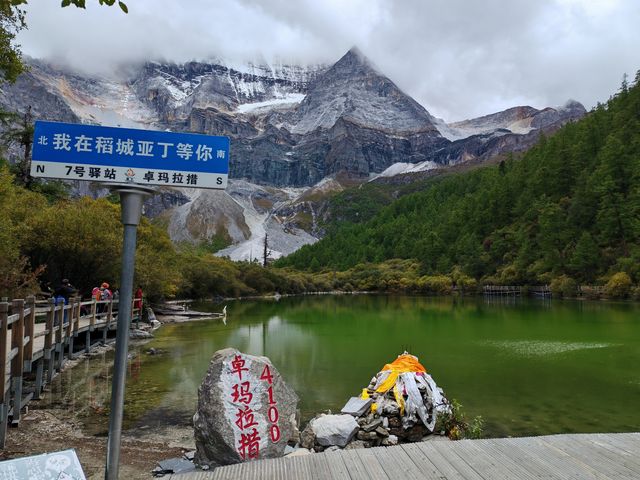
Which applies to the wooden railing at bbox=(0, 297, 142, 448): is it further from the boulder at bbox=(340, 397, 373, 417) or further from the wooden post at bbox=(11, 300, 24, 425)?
the boulder at bbox=(340, 397, 373, 417)

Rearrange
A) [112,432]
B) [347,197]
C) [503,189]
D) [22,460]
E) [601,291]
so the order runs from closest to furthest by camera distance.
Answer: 1. [22,460]
2. [112,432]
3. [601,291]
4. [503,189]
5. [347,197]

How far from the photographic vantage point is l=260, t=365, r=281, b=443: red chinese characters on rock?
18.6ft

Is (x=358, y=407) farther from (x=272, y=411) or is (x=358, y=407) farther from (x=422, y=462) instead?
(x=422, y=462)

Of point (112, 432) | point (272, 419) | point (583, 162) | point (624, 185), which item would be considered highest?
point (583, 162)

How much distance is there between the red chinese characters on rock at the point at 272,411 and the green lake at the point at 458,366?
3.53m

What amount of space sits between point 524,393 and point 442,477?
854 centimetres

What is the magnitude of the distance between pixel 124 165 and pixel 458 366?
13.0m

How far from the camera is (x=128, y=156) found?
3.17 m

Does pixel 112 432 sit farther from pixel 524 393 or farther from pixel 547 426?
pixel 524 393

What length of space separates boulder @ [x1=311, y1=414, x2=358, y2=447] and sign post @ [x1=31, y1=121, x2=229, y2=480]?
4.00 metres

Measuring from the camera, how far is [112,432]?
3.06 m

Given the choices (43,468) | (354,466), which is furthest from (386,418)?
(43,468)

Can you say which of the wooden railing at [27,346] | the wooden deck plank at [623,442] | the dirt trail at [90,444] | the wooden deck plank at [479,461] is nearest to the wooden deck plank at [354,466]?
the wooden deck plank at [479,461]

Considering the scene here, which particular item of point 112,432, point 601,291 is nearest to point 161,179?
point 112,432
